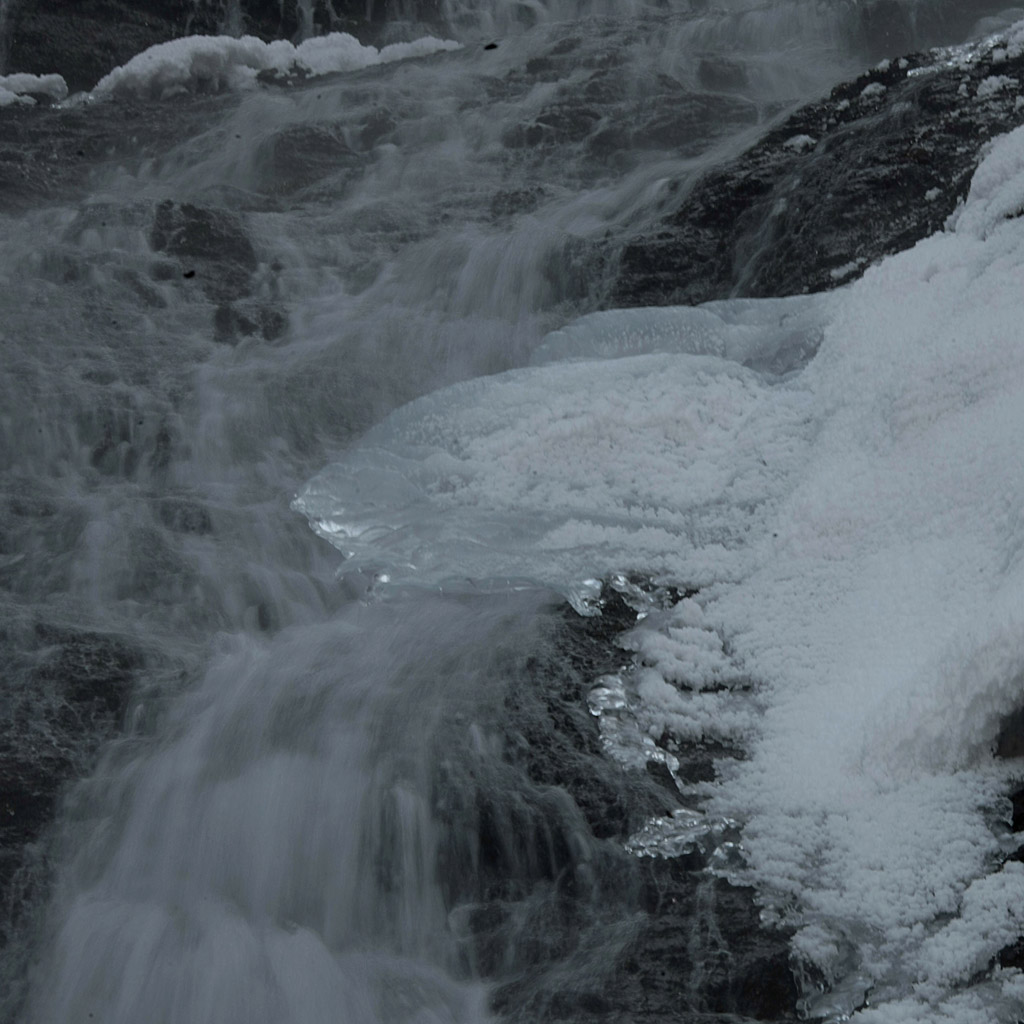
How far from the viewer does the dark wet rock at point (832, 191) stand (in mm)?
4637

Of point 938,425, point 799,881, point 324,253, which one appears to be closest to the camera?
point 799,881

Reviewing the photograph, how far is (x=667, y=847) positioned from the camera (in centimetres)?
252

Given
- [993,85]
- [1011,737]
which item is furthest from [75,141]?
[1011,737]

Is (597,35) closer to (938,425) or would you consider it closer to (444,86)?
(444,86)

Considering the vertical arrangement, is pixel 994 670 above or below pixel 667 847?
above

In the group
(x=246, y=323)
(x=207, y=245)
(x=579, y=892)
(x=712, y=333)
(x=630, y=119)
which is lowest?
(x=579, y=892)

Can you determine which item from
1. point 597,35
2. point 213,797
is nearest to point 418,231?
point 597,35

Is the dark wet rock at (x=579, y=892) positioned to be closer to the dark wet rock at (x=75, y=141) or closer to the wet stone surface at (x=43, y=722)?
the wet stone surface at (x=43, y=722)

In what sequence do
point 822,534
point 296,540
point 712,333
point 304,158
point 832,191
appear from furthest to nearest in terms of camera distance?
1. point 304,158
2. point 832,191
3. point 712,333
4. point 296,540
5. point 822,534

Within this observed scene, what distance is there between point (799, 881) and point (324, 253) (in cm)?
458

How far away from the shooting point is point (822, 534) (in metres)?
3.25

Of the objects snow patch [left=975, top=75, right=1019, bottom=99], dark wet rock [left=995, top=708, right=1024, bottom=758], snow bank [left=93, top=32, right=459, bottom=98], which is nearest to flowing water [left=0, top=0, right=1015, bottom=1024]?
snow bank [left=93, top=32, right=459, bottom=98]

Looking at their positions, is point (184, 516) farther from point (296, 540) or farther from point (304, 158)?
point (304, 158)

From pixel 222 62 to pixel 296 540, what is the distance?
20.2ft
